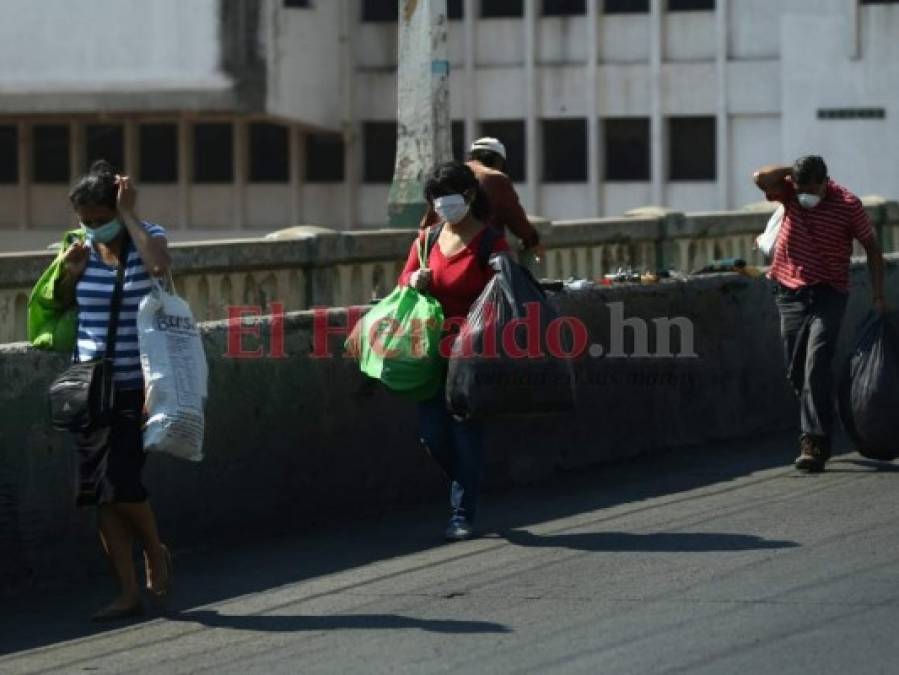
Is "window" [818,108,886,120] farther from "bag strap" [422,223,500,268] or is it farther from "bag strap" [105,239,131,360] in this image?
"bag strap" [105,239,131,360]

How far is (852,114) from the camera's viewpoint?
1764 inches

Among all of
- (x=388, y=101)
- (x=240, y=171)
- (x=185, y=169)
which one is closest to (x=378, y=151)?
(x=388, y=101)

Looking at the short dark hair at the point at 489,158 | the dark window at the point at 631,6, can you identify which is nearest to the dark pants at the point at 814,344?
the short dark hair at the point at 489,158

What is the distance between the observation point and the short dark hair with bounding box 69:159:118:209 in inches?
358

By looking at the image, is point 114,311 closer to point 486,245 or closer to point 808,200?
point 486,245

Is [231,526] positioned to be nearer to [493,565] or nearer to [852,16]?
[493,565]

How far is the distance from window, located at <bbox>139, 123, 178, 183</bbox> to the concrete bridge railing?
94.0 ft

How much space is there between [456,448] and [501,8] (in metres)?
38.6

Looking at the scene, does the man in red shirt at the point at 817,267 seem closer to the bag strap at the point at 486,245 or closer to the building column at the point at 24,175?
the bag strap at the point at 486,245

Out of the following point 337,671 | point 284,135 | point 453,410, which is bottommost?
point 337,671

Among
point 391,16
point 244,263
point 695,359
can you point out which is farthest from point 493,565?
point 391,16

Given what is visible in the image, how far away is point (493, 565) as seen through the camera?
402 inches

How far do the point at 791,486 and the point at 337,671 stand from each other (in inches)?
188

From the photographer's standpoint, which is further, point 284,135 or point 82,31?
point 284,135
